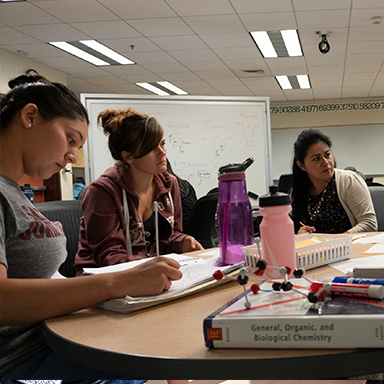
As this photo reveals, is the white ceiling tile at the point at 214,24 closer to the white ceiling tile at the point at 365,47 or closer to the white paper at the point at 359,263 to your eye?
the white ceiling tile at the point at 365,47

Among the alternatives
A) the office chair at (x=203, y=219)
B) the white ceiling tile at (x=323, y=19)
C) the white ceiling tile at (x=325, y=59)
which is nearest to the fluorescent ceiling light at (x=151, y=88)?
the white ceiling tile at (x=325, y=59)

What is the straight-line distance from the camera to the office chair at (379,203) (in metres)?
2.06

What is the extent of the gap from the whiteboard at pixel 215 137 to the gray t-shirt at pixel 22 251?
3.54 meters

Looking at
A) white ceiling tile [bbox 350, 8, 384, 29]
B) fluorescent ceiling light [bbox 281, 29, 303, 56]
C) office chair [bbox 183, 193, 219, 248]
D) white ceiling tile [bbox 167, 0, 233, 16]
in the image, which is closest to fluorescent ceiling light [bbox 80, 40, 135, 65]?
white ceiling tile [bbox 167, 0, 233, 16]

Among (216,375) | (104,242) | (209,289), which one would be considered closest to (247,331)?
(216,375)

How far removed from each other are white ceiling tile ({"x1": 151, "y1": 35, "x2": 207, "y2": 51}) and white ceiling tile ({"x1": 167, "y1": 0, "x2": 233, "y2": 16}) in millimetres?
717

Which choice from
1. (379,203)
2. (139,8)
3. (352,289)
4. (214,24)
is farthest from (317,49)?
(352,289)

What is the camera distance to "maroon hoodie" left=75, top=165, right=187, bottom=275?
1.30 m

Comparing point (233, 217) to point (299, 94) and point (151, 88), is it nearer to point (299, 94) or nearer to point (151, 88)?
point (151, 88)

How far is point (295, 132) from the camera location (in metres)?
9.48

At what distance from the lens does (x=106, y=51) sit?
5.52 metres

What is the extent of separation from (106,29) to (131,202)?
3.87m

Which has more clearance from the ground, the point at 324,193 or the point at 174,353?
the point at 324,193

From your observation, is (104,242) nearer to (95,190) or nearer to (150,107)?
(95,190)
